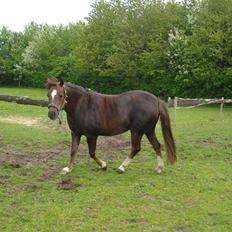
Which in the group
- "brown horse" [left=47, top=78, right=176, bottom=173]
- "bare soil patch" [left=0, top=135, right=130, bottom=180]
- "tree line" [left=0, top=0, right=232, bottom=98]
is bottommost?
"bare soil patch" [left=0, top=135, right=130, bottom=180]

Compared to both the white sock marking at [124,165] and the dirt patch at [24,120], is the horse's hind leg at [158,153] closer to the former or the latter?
the white sock marking at [124,165]

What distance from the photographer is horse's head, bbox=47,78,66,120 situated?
647 centimetres

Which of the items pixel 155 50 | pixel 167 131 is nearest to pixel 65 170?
pixel 167 131

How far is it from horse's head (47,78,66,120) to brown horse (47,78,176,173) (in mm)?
289

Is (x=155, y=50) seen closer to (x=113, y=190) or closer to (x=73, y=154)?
(x=73, y=154)

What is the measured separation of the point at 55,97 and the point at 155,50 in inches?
918

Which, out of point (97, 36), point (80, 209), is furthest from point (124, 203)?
point (97, 36)

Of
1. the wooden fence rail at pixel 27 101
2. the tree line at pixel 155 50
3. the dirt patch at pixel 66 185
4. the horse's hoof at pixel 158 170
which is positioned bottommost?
the dirt patch at pixel 66 185

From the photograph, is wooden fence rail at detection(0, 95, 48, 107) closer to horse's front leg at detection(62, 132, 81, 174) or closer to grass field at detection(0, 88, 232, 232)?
grass field at detection(0, 88, 232, 232)

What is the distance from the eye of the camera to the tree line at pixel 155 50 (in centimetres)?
2477

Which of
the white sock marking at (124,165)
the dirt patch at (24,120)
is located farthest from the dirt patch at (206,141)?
the dirt patch at (24,120)

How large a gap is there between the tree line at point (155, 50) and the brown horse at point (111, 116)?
17468 mm

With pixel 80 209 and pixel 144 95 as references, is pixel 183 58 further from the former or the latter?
pixel 80 209

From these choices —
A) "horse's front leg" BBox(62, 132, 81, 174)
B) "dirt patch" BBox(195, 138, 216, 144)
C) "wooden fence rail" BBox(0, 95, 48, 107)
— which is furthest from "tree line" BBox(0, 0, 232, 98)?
"horse's front leg" BBox(62, 132, 81, 174)
